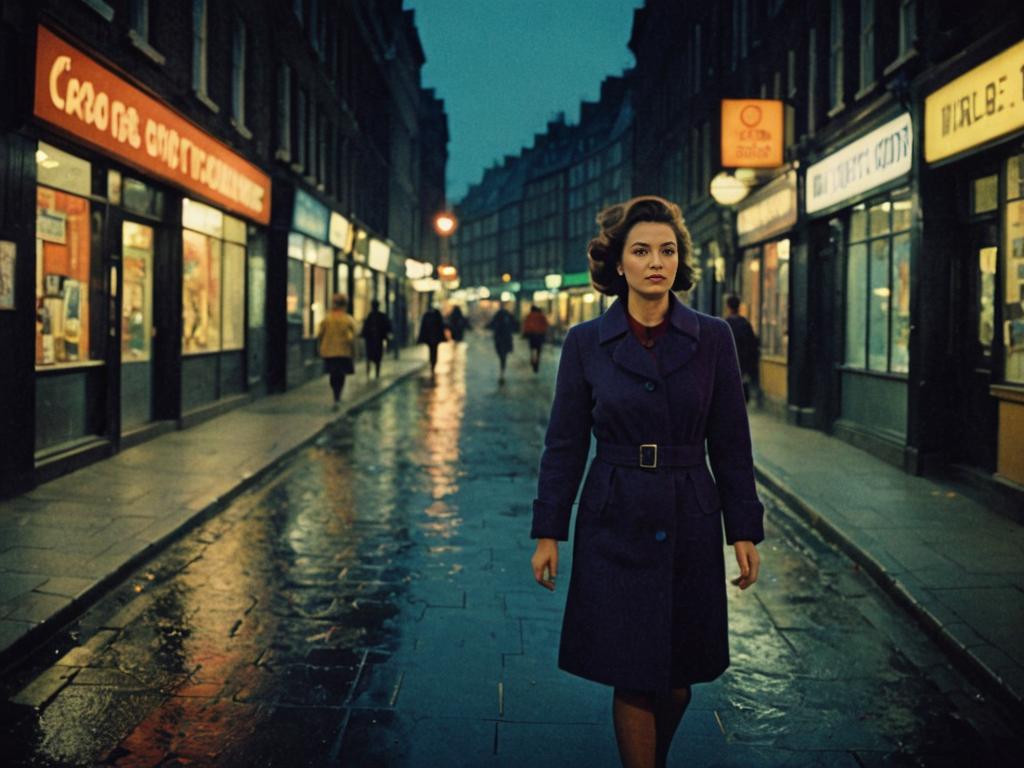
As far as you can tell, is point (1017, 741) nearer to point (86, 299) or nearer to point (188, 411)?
point (86, 299)

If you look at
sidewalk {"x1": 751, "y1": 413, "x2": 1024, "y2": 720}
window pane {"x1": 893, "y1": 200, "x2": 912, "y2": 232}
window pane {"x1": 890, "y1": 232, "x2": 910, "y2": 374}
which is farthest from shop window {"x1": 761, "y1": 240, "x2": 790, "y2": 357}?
sidewalk {"x1": 751, "y1": 413, "x2": 1024, "y2": 720}

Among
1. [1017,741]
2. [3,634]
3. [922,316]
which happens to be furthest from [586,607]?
[922,316]

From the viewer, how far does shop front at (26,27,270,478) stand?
9625 millimetres

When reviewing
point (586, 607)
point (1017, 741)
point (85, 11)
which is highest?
point (85, 11)

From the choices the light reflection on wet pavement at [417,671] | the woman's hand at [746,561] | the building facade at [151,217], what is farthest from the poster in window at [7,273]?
the woman's hand at [746,561]

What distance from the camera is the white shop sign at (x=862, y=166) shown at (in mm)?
11062

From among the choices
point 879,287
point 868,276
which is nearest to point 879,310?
point 879,287

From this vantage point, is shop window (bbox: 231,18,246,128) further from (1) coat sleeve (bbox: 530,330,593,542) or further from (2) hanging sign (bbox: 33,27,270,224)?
(1) coat sleeve (bbox: 530,330,593,542)

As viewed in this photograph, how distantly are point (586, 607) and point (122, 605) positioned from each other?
3.66 m

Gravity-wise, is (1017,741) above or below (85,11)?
below

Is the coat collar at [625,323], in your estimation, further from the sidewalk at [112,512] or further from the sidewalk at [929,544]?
the sidewalk at [112,512]

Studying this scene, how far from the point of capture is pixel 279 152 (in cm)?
2030

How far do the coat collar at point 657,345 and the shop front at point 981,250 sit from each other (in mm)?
6171

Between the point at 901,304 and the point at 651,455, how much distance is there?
9.97 meters
